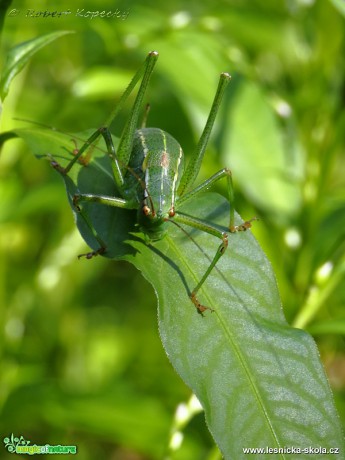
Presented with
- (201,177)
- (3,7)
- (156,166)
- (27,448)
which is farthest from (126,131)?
(201,177)

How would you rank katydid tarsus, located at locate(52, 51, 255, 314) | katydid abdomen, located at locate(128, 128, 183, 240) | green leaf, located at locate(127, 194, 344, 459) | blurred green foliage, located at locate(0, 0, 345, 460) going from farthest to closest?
1. blurred green foliage, located at locate(0, 0, 345, 460)
2. katydid abdomen, located at locate(128, 128, 183, 240)
3. katydid tarsus, located at locate(52, 51, 255, 314)
4. green leaf, located at locate(127, 194, 344, 459)

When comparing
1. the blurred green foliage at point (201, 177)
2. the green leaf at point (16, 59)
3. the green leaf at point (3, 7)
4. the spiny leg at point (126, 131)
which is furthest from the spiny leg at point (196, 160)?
the green leaf at point (3, 7)

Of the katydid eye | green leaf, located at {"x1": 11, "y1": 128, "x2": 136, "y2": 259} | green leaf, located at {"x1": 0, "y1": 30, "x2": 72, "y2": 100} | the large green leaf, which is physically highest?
green leaf, located at {"x1": 0, "y1": 30, "x2": 72, "y2": 100}

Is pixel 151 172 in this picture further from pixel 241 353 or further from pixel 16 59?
pixel 241 353

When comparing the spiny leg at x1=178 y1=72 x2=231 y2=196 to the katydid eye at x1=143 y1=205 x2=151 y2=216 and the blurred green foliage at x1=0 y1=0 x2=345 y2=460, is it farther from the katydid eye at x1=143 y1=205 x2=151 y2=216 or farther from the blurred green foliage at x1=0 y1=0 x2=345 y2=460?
the blurred green foliage at x1=0 y1=0 x2=345 y2=460

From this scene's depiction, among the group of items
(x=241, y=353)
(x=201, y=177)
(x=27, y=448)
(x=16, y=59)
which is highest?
(x=16, y=59)

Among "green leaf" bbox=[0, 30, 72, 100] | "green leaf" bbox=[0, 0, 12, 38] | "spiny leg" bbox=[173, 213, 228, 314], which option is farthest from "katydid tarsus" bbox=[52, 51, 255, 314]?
"green leaf" bbox=[0, 0, 12, 38]
